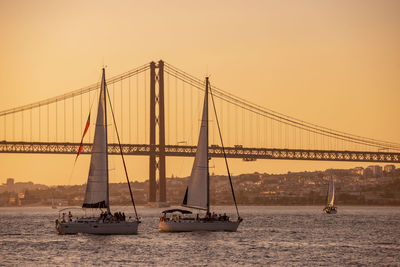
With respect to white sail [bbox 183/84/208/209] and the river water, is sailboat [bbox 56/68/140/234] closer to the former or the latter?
the river water

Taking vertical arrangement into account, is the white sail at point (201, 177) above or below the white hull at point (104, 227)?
above

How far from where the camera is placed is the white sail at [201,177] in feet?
173

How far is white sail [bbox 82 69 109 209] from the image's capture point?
5025cm

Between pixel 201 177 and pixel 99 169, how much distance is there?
566 cm

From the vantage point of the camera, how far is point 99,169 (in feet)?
167

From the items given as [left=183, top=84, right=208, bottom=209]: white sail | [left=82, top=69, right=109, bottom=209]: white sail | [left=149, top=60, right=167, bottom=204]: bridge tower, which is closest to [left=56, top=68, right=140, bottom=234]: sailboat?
[left=82, top=69, right=109, bottom=209]: white sail

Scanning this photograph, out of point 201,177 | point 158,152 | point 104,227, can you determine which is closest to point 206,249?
point 104,227

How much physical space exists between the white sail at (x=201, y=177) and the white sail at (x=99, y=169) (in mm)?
4892

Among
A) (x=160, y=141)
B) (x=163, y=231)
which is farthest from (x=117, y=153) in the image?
(x=163, y=231)

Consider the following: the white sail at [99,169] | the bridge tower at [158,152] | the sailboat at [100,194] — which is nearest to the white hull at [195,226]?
the sailboat at [100,194]

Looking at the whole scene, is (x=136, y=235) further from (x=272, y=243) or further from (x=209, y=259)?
(x=209, y=259)

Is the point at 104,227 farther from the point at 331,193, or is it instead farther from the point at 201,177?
the point at 331,193

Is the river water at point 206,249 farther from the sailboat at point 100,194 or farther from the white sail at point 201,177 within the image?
the white sail at point 201,177

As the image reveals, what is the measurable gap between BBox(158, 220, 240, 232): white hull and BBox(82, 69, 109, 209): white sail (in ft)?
16.1
